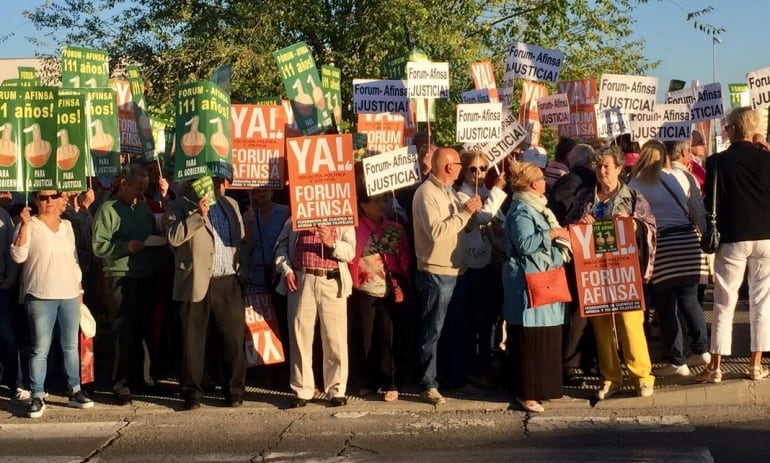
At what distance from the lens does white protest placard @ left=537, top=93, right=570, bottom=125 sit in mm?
12289

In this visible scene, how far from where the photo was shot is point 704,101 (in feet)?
36.7

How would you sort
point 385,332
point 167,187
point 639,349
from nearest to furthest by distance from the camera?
point 639,349, point 385,332, point 167,187

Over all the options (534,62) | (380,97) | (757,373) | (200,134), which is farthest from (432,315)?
(534,62)

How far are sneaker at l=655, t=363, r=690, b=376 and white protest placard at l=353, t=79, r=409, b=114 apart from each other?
3.52m

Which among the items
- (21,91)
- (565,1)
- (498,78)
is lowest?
(21,91)

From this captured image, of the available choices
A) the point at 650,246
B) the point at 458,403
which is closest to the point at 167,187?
the point at 458,403

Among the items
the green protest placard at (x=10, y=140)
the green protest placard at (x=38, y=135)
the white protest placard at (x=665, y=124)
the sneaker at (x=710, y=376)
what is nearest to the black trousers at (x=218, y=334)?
the green protest placard at (x=38, y=135)

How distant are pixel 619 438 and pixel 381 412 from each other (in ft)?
6.59

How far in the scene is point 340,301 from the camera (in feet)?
29.8

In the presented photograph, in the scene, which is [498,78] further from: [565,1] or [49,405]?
[49,405]

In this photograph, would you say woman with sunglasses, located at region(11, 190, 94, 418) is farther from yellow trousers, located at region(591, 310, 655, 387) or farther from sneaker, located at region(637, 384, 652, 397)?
sneaker, located at region(637, 384, 652, 397)

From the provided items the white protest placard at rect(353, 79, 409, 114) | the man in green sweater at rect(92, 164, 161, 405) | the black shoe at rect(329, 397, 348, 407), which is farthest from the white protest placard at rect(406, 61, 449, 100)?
the black shoe at rect(329, 397, 348, 407)

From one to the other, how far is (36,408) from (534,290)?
13.4 ft

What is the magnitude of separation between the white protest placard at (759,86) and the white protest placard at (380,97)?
10.5 feet
